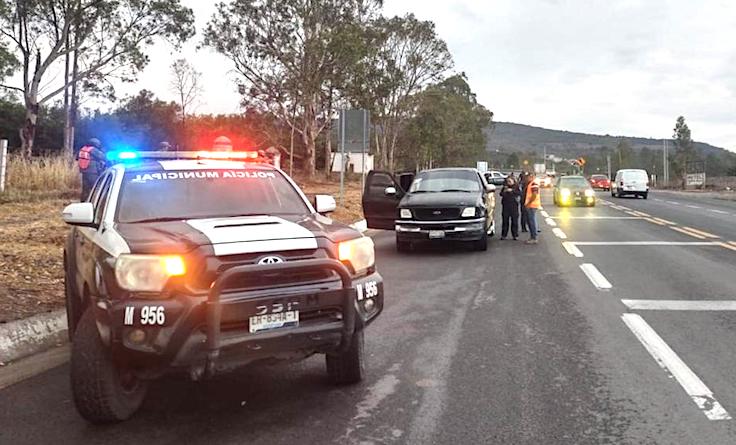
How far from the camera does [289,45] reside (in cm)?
3969

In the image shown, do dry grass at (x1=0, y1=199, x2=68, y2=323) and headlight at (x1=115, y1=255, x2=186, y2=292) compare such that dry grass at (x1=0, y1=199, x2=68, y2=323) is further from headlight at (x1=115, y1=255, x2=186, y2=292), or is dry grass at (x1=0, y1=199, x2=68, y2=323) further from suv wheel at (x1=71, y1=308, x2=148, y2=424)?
headlight at (x1=115, y1=255, x2=186, y2=292)

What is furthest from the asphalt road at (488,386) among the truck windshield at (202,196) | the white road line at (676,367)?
the truck windshield at (202,196)

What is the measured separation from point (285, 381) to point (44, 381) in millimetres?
1870

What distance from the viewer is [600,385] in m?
5.25

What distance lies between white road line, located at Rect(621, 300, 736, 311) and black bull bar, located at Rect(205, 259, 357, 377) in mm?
4695

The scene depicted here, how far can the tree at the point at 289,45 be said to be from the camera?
126 feet

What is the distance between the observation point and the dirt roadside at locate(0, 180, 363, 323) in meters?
7.29

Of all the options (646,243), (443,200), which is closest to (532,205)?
(646,243)

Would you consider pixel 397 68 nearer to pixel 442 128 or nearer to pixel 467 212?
pixel 442 128

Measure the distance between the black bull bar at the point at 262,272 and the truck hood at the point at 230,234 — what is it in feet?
0.47

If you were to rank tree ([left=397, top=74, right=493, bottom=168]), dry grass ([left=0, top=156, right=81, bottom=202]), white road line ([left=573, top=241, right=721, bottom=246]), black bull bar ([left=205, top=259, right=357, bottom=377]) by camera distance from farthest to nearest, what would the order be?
1. tree ([left=397, top=74, right=493, bottom=168])
2. dry grass ([left=0, top=156, right=81, bottom=202])
3. white road line ([left=573, top=241, right=721, bottom=246])
4. black bull bar ([left=205, top=259, right=357, bottom=377])

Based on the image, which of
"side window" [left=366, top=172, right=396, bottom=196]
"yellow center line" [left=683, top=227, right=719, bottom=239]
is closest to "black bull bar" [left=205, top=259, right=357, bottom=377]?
"side window" [left=366, top=172, right=396, bottom=196]

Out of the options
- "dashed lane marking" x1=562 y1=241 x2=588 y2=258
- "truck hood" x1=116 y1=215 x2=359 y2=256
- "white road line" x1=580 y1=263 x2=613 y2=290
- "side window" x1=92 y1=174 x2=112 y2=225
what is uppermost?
"side window" x1=92 y1=174 x2=112 y2=225

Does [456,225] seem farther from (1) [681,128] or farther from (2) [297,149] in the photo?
(1) [681,128]
